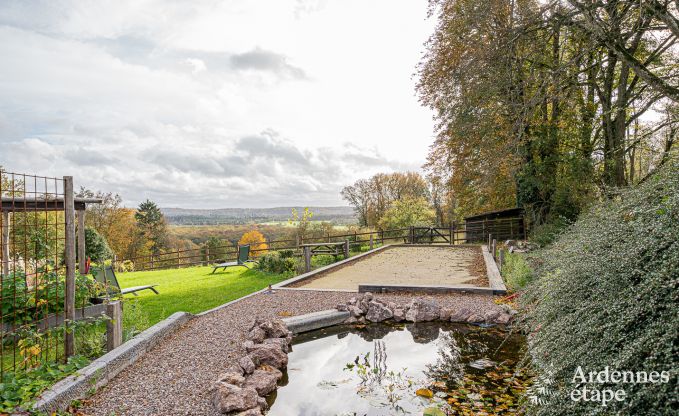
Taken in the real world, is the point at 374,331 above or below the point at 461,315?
below

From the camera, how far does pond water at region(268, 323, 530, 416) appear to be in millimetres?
3424

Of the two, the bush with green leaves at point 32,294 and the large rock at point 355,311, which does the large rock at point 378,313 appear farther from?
the bush with green leaves at point 32,294

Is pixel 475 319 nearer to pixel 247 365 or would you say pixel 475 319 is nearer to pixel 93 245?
pixel 247 365

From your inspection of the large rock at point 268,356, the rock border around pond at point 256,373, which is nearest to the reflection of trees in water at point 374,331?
the rock border around pond at point 256,373

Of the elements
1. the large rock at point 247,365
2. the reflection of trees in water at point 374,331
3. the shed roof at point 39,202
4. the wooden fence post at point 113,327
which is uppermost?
the shed roof at point 39,202

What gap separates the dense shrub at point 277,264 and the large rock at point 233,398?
793 centimetres

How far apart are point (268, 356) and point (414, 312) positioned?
2.56 m

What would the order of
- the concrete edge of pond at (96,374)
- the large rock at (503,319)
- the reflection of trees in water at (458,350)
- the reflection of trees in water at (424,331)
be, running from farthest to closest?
the large rock at (503,319), the reflection of trees in water at (424,331), the reflection of trees in water at (458,350), the concrete edge of pond at (96,374)

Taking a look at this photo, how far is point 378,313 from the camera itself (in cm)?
609

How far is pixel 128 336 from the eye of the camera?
485cm

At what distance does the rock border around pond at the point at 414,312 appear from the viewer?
5738mm

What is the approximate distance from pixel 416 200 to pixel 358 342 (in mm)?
28019

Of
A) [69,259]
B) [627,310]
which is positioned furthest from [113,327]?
[627,310]

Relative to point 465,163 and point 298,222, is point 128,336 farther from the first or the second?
point 298,222
